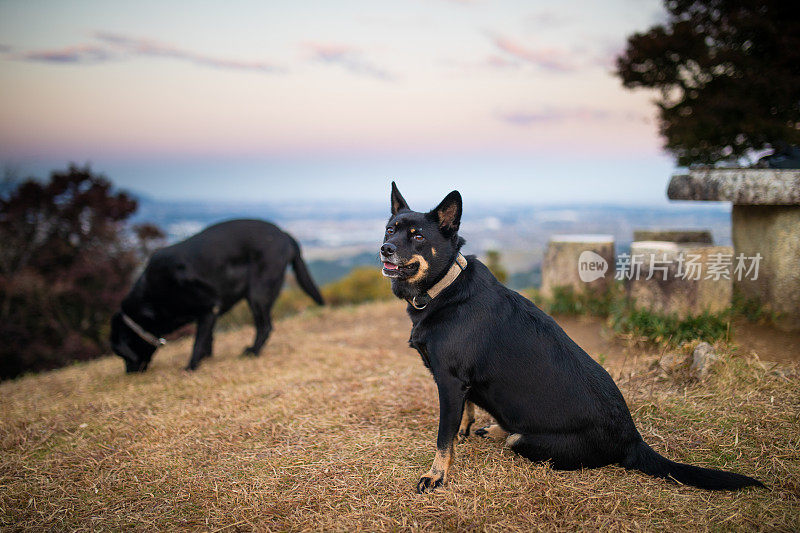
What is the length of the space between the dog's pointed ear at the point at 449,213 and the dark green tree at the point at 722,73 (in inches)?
179

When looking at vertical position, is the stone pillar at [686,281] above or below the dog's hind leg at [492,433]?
above

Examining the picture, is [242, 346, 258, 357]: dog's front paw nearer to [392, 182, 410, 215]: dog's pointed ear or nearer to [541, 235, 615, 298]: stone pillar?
[392, 182, 410, 215]: dog's pointed ear

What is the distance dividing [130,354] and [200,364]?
795 mm

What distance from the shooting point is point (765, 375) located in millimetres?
4023

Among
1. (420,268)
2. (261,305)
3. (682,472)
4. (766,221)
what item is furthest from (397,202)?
(766,221)

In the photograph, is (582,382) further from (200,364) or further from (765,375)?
(200,364)

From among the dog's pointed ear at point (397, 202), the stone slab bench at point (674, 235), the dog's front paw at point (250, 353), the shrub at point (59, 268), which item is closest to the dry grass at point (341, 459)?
the dog's front paw at point (250, 353)

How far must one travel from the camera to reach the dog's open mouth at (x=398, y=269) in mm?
2885

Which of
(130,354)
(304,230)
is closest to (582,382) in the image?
(130,354)

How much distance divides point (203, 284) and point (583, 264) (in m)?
4.77

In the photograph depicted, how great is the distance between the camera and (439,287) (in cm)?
297

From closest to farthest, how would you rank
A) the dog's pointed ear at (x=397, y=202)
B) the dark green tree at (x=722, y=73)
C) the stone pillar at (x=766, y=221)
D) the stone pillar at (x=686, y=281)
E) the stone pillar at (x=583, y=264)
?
the dog's pointed ear at (x=397, y=202) < the stone pillar at (x=766, y=221) < the stone pillar at (x=686, y=281) < the dark green tree at (x=722, y=73) < the stone pillar at (x=583, y=264)

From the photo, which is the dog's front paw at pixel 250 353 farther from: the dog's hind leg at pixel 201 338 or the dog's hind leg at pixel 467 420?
the dog's hind leg at pixel 467 420

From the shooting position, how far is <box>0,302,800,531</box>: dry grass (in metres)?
2.57
